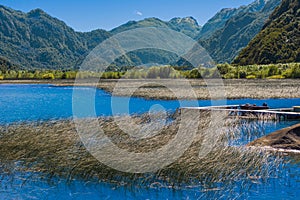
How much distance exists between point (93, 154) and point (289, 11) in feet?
540

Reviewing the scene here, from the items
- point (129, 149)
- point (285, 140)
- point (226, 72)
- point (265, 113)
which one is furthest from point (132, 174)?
point (226, 72)

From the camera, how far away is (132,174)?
1602 cm

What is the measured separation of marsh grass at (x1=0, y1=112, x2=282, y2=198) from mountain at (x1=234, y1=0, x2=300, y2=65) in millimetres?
126834

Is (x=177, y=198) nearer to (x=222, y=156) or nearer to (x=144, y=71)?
(x=222, y=156)

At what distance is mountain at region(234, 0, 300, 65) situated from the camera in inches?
5733

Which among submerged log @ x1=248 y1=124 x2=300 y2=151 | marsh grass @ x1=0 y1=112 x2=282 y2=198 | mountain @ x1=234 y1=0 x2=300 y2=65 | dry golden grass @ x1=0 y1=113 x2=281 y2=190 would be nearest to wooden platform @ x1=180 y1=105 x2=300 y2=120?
dry golden grass @ x1=0 y1=113 x2=281 y2=190

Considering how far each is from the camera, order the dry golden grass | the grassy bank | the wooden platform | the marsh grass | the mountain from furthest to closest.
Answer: the mountain
the grassy bank
the wooden platform
the dry golden grass
the marsh grass

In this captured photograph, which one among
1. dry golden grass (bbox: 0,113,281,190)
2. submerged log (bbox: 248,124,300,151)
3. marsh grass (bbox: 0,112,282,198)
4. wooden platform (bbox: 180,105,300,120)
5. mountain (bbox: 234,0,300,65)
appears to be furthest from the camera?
mountain (bbox: 234,0,300,65)

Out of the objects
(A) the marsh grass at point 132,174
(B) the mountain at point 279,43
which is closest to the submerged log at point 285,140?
(A) the marsh grass at point 132,174

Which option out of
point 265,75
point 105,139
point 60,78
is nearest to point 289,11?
point 265,75

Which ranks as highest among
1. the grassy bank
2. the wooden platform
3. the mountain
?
the mountain

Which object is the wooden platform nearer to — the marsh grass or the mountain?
the marsh grass

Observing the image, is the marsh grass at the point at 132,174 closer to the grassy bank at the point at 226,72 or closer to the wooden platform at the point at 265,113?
the wooden platform at the point at 265,113

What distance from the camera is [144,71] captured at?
5285 inches
